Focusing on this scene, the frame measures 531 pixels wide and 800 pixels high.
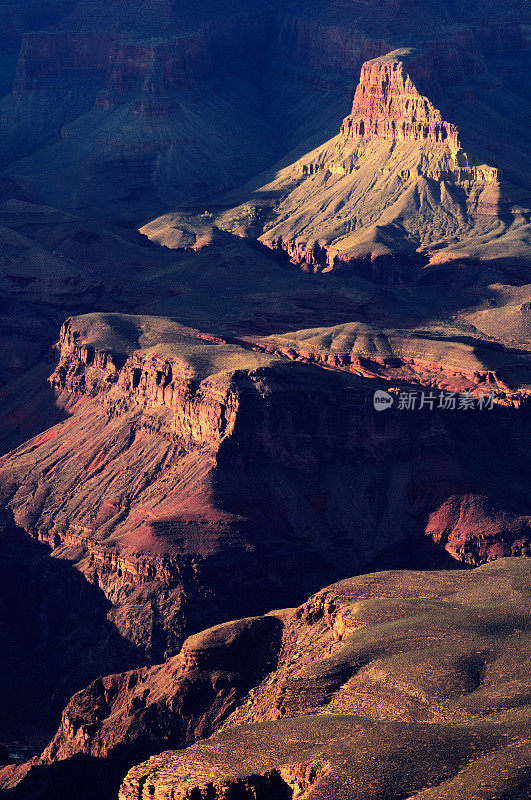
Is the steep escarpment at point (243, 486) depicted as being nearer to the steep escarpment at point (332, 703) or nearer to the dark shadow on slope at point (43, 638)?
the dark shadow on slope at point (43, 638)

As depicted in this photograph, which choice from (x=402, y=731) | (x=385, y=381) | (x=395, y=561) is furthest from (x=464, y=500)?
(x=402, y=731)

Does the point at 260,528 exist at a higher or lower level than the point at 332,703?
lower

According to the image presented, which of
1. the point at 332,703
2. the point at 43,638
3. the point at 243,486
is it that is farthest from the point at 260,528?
the point at 332,703

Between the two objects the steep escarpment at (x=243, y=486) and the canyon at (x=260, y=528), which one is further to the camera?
the steep escarpment at (x=243, y=486)

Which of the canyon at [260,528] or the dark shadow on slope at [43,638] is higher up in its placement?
the canyon at [260,528]

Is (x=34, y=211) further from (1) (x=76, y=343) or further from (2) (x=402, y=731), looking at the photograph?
(2) (x=402, y=731)

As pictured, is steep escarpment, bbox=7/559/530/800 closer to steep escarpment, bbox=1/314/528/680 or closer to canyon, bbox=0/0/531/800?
canyon, bbox=0/0/531/800

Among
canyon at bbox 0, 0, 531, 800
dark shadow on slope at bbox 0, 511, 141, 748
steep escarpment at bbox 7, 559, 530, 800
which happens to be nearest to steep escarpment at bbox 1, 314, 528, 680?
canyon at bbox 0, 0, 531, 800

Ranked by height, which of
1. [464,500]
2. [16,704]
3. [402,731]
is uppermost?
[402,731]

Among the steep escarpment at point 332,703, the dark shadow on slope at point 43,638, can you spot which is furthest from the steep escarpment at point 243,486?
the steep escarpment at point 332,703

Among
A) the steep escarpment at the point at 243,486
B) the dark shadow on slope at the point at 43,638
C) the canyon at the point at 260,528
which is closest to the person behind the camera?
the canyon at the point at 260,528

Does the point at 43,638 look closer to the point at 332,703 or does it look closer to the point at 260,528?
the point at 260,528
